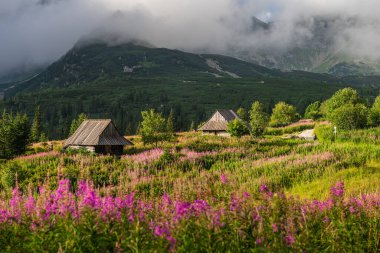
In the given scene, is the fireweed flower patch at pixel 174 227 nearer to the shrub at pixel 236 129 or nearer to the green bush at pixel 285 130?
the shrub at pixel 236 129

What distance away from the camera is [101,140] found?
114ft

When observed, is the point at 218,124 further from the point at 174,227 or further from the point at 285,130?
the point at 174,227

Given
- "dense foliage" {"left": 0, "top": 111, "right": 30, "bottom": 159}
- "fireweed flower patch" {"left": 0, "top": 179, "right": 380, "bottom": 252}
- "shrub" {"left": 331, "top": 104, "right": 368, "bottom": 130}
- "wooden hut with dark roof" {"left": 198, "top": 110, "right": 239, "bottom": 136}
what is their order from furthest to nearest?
1. "wooden hut with dark roof" {"left": 198, "top": 110, "right": 239, "bottom": 136}
2. "shrub" {"left": 331, "top": 104, "right": 368, "bottom": 130}
3. "dense foliage" {"left": 0, "top": 111, "right": 30, "bottom": 159}
4. "fireweed flower patch" {"left": 0, "top": 179, "right": 380, "bottom": 252}

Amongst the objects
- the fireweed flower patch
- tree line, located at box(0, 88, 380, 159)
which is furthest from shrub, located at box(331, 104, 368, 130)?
the fireweed flower patch

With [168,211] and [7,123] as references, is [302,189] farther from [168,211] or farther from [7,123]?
[7,123]

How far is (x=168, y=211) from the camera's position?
25.3ft

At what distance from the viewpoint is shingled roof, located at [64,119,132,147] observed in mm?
34750

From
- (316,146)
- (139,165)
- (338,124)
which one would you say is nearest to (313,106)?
(338,124)

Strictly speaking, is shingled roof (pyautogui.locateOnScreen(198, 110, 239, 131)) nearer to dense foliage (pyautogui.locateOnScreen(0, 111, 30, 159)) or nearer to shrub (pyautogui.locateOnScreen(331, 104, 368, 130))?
shrub (pyautogui.locateOnScreen(331, 104, 368, 130))

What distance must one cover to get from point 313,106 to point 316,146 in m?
102

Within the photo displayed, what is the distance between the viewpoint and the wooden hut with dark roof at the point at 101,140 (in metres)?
34.8

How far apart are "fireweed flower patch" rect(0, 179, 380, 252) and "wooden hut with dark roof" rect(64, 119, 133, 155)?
2645 centimetres

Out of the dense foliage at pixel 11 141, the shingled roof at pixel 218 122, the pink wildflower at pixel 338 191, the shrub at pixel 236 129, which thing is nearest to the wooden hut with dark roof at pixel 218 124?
the shingled roof at pixel 218 122

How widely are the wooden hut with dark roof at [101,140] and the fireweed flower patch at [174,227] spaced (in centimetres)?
2645
